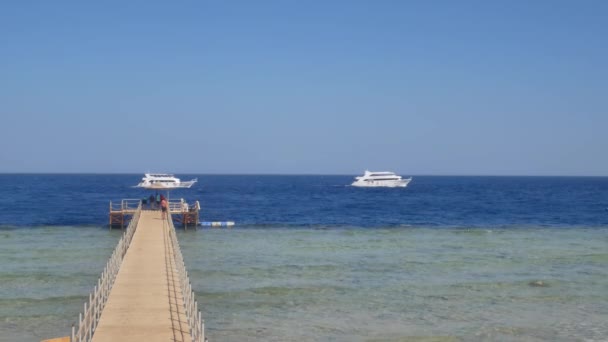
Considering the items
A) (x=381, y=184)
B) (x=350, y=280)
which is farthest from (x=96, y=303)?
(x=381, y=184)

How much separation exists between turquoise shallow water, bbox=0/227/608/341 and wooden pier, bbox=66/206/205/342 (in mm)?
2041

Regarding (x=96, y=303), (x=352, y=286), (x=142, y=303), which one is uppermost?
(x=142, y=303)

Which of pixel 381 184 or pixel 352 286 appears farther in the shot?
pixel 381 184

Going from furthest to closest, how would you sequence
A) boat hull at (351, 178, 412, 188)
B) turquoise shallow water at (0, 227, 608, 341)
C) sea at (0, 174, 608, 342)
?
boat hull at (351, 178, 412, 188) < sea at (0, 174, 608, 342) < turquoise shallow water at (0, 227, 608, 341)

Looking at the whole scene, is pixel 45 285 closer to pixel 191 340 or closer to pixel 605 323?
pixel 191 340

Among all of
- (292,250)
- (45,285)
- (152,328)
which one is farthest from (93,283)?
(292,250)

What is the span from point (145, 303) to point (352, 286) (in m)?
12.2

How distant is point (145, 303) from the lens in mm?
20203

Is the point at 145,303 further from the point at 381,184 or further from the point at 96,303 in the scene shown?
the point at 381,184

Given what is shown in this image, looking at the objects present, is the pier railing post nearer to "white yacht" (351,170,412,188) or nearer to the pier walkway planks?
the pier walkway planks

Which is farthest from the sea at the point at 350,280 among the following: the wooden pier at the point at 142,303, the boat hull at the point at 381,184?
the boat hull at the point at 381,184

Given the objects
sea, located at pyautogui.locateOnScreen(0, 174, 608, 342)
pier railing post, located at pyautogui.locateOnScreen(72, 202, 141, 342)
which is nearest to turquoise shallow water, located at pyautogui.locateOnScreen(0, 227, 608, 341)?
sea, located at pyautogui.locateOnScreen(0, 174, 608, 342)

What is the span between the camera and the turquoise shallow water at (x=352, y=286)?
2242cm

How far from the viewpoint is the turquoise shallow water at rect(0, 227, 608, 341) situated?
22422 mm
